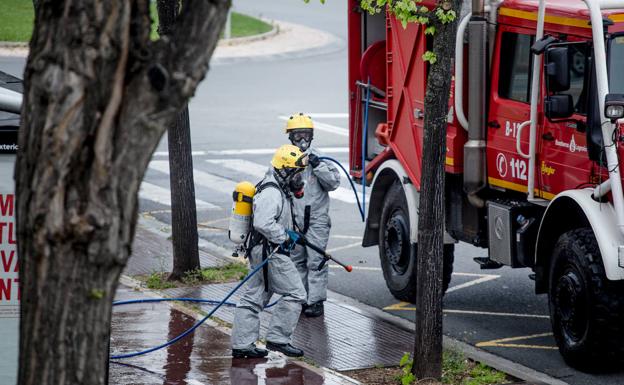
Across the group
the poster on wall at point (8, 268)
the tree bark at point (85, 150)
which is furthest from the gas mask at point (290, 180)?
the tree bark at point (85, 150)

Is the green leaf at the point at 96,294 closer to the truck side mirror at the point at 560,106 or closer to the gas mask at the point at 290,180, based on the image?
the gas mask at the point at 290,180

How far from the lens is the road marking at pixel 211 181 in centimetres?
1706

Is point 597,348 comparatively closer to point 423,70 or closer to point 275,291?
point 275,291

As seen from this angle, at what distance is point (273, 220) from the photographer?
356 inches

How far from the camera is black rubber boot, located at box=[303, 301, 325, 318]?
10859 mm

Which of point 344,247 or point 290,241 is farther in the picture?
point 344,247

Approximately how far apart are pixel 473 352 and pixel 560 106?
2174mm

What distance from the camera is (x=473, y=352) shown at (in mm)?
9844

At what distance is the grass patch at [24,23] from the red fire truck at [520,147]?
61.1 ft

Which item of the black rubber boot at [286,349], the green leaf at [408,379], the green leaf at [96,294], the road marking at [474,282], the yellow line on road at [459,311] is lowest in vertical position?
the road marking at [474,282]

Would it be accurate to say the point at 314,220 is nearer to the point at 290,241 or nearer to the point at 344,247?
the point at 290,241

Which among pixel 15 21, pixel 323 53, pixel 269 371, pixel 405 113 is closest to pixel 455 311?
pixel 405 113

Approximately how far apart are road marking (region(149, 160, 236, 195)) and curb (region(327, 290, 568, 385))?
555 cm

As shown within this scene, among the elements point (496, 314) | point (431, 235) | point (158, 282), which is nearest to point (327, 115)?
point (158, 282)
